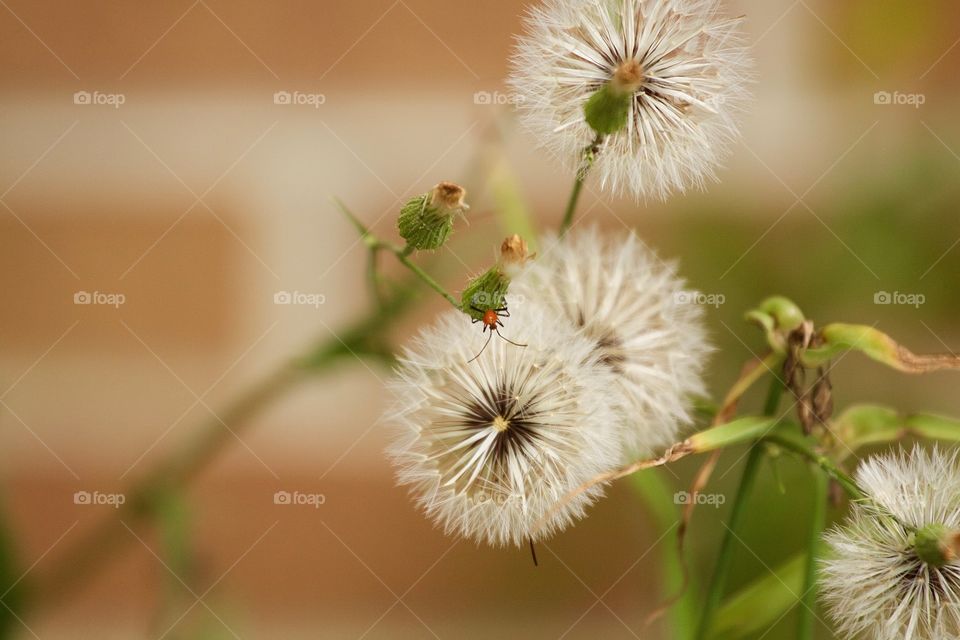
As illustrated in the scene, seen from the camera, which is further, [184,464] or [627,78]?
[184,464]

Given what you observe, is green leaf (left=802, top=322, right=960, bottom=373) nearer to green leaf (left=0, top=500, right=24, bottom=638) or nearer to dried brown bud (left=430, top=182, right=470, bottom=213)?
dried brown bud (left=430, top=182, right=470, bottom=213)

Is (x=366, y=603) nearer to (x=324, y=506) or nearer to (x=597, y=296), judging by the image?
(x=324, y=506)

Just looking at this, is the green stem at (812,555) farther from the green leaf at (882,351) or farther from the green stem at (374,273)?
the green stem at (374,273)

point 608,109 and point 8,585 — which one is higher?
point 608,109

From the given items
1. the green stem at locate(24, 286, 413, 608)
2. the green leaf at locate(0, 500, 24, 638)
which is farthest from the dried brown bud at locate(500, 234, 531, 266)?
the green leaf at locate(0, 500, 24, 638)

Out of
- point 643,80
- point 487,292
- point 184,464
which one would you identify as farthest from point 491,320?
point 184,464

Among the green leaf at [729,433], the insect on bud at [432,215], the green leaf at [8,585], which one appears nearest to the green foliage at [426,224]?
the insect on bud at [432,215]

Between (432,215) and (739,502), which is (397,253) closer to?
(432,215)
